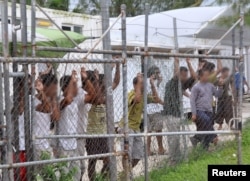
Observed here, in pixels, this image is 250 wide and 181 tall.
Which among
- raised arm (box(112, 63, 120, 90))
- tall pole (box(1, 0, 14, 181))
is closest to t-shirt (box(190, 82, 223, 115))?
raised arm (box(112, 63, 120, 90))

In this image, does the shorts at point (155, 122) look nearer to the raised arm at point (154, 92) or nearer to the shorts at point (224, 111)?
the raised arm at point (154, 92)

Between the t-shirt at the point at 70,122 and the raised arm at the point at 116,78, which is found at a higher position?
the raised arm at the point at 116,78

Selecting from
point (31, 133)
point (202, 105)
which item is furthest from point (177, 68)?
point (31, 133)

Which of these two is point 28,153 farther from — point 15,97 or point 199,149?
point 199,149

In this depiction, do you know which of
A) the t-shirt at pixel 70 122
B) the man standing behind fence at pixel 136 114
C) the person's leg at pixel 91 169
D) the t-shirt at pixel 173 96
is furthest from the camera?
the t-shirt at pixel 173 96

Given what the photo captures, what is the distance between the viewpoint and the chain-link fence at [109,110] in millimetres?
5648

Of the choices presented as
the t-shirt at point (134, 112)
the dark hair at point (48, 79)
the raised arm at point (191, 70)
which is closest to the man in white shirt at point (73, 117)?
the dark hair at point (48, 79)

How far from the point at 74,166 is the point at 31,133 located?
951 millimetres

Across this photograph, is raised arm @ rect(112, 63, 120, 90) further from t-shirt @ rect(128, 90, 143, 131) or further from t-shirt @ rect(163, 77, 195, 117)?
t-shirt @ rect(163, 77, 195, 117)

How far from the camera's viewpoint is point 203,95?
880cm

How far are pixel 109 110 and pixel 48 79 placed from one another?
0.91 meters

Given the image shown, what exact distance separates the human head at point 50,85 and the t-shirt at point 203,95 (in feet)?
10.0

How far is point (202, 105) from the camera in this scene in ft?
29.3

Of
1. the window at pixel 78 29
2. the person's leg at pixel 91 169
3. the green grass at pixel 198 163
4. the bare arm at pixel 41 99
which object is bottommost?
the green grass at pixel 198 163
